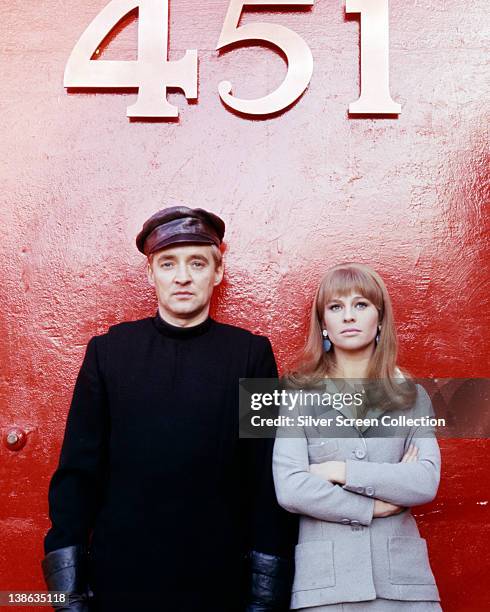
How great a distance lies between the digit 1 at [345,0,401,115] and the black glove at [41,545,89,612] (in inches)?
87.5

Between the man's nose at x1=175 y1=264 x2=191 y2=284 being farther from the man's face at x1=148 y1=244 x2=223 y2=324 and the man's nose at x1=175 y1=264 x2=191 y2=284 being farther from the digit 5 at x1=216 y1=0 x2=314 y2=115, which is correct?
the digit 5 at x1=216 y1=0 x2=314 y2=115

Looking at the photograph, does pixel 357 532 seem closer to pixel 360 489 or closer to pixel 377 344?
pixel 360 489

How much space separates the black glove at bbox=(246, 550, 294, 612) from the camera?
2.38 metres

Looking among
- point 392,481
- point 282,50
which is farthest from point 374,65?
point 392,481

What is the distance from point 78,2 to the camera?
324 centimetres

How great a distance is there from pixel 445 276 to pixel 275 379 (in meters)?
0.99

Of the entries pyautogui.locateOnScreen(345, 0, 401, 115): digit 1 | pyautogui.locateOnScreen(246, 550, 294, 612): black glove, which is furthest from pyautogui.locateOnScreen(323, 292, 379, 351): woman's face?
pyautogui.locateOnScreen(345, 0, 401, 115): digit 1

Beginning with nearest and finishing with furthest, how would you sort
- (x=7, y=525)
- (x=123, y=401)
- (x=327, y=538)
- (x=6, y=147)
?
(x=327, y=538)
(x=123, y=401)
(x=7, y=525)
(x=6, y=147)

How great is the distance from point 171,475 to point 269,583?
512 millimetres

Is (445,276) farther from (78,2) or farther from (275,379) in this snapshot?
(78,2)

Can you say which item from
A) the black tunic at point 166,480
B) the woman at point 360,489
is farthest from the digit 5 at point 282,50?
the black tunic at point 166,480

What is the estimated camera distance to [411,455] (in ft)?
8.14

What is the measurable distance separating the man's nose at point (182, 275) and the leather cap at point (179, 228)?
10 centimetres

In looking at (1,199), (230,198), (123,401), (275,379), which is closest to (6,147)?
(1,199)
